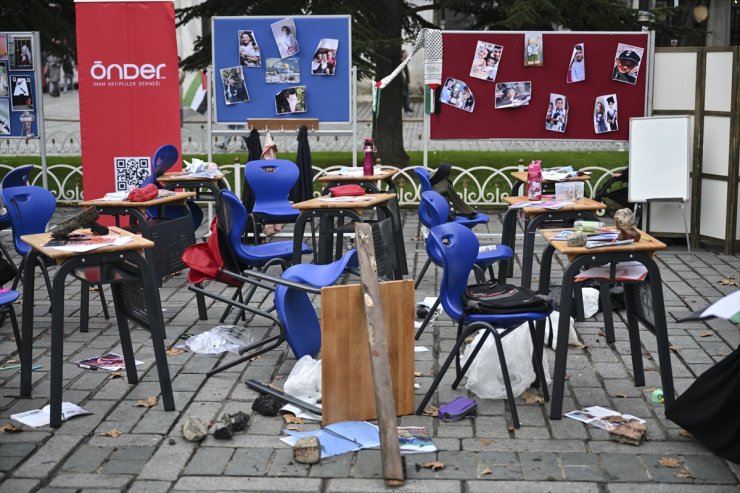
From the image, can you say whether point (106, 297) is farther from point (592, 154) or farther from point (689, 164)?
point (592, 154)

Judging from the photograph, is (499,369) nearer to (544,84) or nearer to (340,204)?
(340,204)

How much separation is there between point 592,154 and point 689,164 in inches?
337

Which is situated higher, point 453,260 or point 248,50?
Answer: point 248,50

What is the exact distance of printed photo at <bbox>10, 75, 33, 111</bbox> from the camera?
41.0 feet

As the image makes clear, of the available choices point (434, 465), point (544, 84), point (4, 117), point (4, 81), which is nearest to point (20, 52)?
point (4, 81)

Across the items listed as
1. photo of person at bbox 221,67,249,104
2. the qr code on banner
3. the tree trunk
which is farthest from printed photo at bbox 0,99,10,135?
the tree trunk

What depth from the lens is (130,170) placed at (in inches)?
459

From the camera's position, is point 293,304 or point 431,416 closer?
point 431,416

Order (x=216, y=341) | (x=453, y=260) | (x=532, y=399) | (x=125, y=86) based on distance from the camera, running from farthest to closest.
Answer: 1. (x=125, y=86)
2. (x=216, y=341)
3. (x=532, y=399)
4. (x=453, y=260)

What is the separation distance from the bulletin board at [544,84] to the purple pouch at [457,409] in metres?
6.59

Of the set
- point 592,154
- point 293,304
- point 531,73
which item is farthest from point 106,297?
point 592,154

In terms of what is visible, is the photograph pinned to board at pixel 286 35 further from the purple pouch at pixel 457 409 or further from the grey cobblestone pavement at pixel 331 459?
the purple pouch at pixel 457 409

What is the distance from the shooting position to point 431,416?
20.1 feet

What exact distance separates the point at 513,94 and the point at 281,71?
2.77 metres
